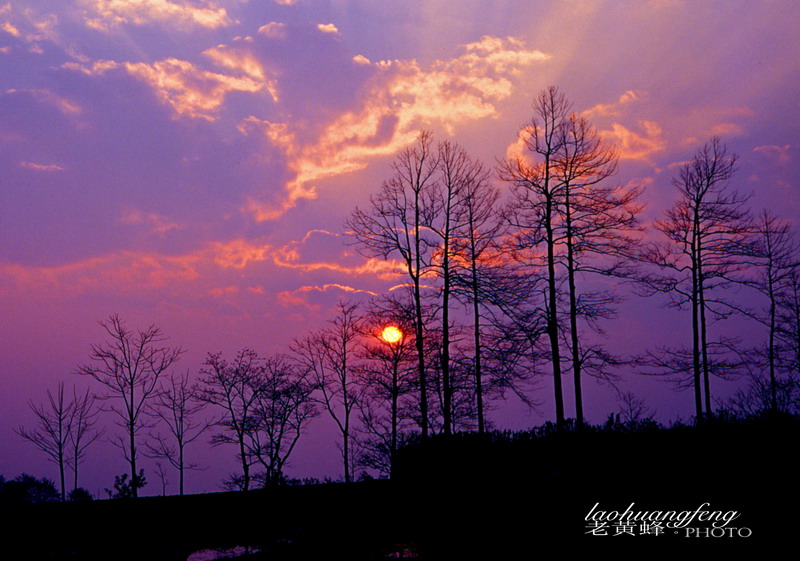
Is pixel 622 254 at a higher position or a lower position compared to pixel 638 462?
higher

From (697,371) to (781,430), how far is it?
9.52 m

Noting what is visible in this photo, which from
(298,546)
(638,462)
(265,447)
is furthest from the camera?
(265,447)

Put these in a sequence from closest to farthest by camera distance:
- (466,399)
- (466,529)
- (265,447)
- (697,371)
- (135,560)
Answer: (135,560) → (466,529) → (697,371) → (466,399) → (265,447)

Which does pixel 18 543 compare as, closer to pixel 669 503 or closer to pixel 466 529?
pixel 466 529

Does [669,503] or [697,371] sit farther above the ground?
[697,371]

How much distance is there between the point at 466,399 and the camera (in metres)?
33.4

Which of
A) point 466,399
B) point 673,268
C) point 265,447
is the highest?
point 673,268

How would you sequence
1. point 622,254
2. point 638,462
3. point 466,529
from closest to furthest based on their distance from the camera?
1. point 466,529
2. point 638,462
3. point 622,254

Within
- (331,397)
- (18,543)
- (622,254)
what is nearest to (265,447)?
(331,397)

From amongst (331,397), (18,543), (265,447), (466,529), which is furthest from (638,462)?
(265,447)

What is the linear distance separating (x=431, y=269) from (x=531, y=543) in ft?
44.6

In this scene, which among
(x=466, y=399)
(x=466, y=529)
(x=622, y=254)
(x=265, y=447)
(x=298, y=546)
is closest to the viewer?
(x=298, y=546)

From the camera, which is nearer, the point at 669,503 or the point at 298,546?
the point at 298,546

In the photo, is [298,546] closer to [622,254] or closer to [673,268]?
[622,254]
